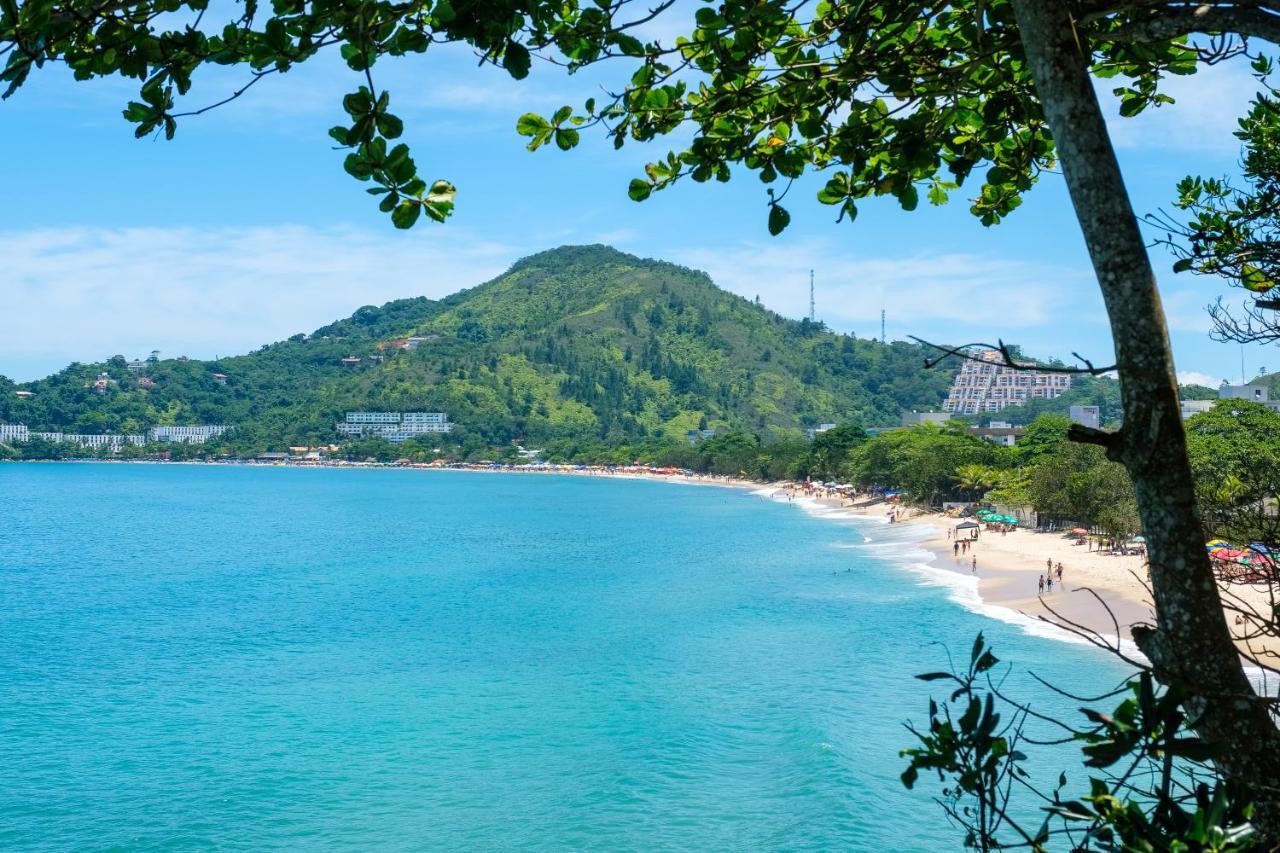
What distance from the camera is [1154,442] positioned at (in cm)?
238

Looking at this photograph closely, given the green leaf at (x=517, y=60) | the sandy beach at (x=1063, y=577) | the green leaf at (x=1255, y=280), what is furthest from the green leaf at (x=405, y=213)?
the sandy beach at (x=1063, y=577)

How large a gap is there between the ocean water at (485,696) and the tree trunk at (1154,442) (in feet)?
46.4

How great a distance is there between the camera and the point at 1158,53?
145 inches

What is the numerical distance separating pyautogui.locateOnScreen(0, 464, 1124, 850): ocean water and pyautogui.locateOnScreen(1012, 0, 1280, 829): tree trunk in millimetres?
14151

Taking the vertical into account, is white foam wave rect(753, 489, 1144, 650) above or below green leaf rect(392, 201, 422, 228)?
below

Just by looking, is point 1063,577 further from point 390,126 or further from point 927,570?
point 390,126

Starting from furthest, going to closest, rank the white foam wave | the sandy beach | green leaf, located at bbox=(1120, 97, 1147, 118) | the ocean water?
the white foam wave < the sandy beach < the ocean water < green leaf, located at bbox=(1120, 97, 1147, 118)

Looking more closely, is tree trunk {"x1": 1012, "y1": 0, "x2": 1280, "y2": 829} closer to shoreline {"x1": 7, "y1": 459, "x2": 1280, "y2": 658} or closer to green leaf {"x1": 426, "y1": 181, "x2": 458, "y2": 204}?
green leaf {"x1": 426, "y1": 181, "x2": 458, "y2": 204}

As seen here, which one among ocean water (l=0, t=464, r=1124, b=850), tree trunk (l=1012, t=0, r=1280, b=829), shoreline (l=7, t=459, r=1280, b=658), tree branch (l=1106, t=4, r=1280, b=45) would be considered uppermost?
tree branch (l=1106, t=4, r=1280, b=45)

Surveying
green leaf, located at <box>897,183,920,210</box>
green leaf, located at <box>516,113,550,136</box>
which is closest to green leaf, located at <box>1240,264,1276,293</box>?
green leaf, located at <box>897,183,920,210</box>

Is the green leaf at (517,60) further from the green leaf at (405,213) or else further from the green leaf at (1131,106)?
the green leaf at (1131,106)

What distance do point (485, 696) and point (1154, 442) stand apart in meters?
25.1

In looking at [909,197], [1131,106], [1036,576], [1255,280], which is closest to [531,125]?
[909,197]

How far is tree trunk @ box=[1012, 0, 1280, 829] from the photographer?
2330mm
